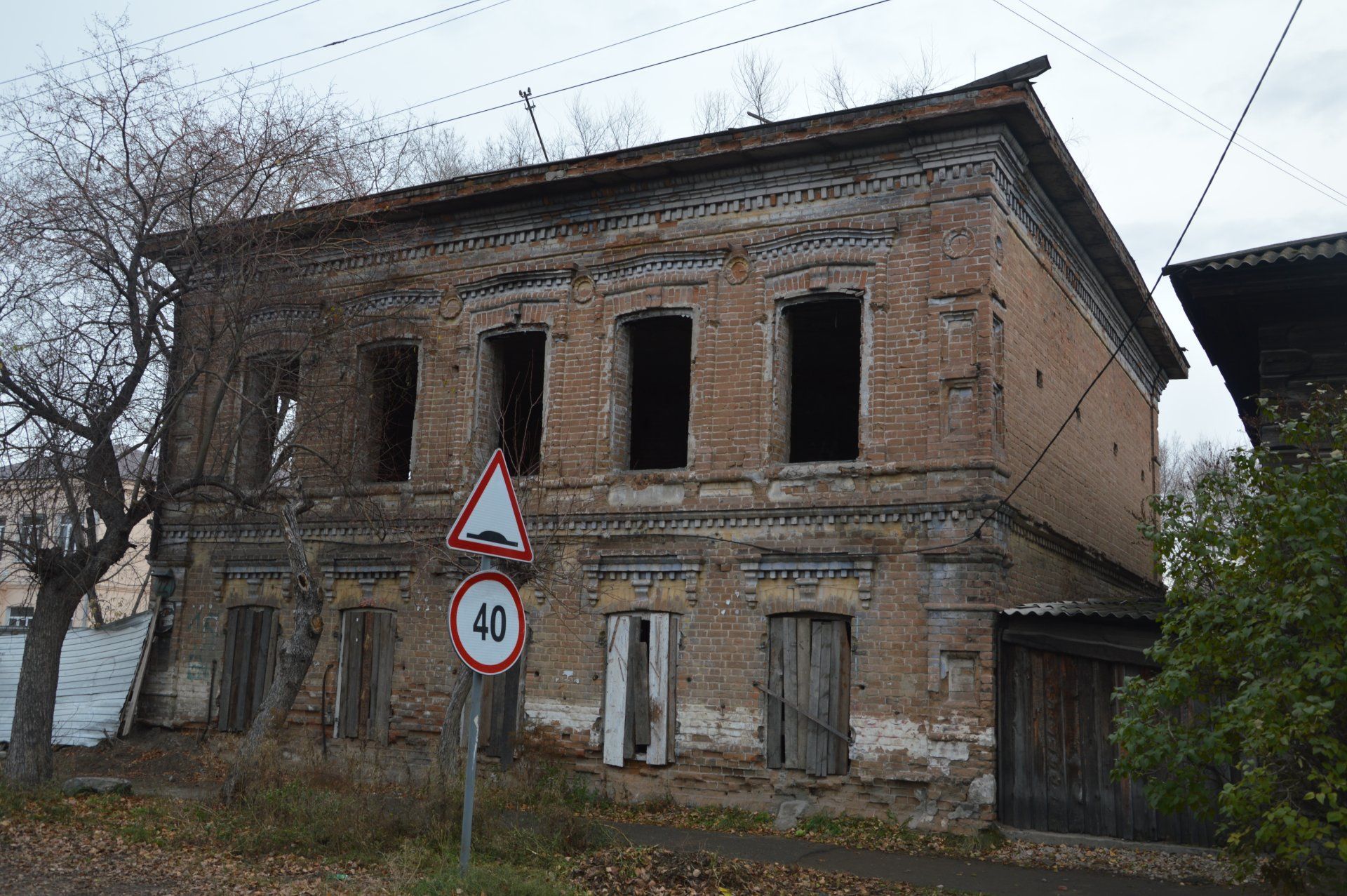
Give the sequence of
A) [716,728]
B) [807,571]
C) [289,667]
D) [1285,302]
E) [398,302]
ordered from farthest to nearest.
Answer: [398,302]
[716,728]
[807,571]
[289,667]
[1285,302]

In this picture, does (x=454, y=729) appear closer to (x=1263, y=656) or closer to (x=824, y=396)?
(x=1263, y=656)

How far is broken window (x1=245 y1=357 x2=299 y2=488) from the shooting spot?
13.8 meters

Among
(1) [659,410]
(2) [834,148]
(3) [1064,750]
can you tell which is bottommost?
(3) [1064,750]

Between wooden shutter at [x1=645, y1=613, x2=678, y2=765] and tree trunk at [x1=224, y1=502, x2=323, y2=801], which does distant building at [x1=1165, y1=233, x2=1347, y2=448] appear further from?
tree trunk at [x1=224, y1=502, x2=323, y2=801]

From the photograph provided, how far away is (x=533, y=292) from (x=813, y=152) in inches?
162

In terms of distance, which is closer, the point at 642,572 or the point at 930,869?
the point at 930,869

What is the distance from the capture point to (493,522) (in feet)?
23.2

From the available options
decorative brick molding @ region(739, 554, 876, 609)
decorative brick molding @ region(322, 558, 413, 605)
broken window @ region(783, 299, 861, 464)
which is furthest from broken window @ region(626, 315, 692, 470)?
decorative brick molding @ region(739, 554, 876, 609)

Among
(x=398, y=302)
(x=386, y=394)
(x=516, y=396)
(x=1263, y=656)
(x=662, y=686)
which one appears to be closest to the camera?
(x=1263, y=656)

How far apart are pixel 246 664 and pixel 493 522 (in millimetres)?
10399

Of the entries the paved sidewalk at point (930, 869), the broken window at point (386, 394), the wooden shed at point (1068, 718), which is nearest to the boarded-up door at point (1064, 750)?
the wooden shed at point (1068, 718)

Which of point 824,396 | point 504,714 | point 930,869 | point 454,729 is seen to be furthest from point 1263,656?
point 824,396

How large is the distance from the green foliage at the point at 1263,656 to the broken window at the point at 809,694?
4.47 metres

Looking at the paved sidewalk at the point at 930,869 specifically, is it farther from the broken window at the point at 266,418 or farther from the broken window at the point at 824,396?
the broken window at the point at 824,396
